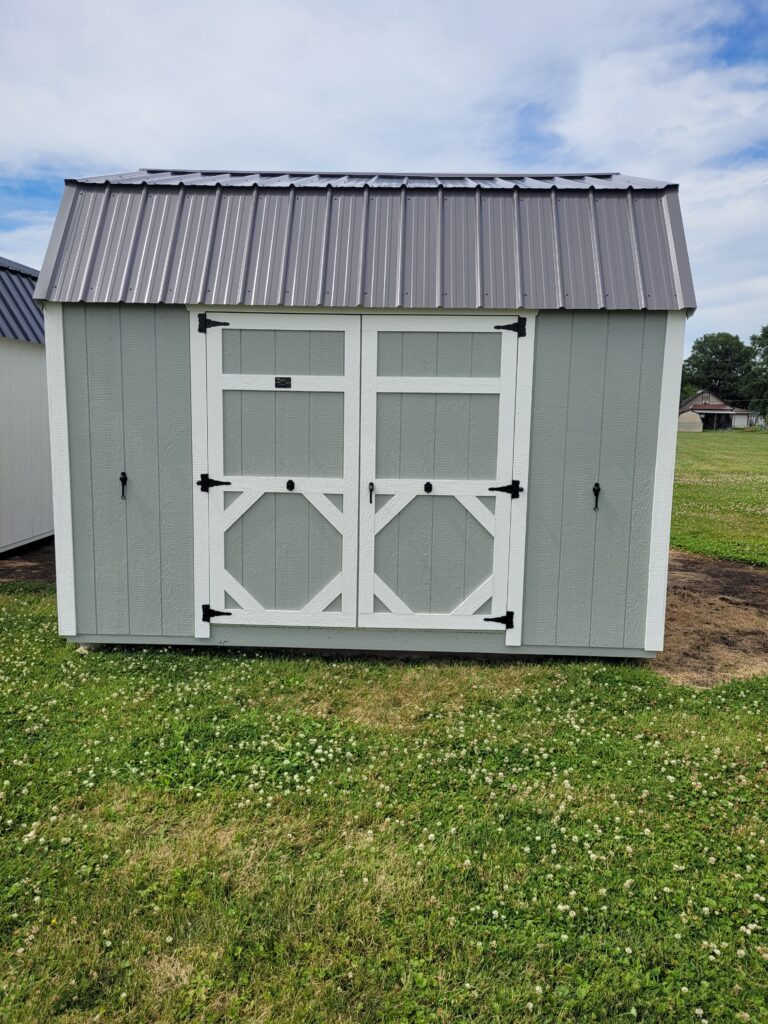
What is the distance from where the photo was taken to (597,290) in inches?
197

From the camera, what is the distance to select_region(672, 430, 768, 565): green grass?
10.1 meters

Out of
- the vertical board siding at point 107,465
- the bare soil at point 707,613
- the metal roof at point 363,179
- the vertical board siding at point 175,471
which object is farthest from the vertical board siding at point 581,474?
the vertical board siding at point 107,465

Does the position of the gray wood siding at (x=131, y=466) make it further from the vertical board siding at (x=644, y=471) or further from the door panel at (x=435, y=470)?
the vertical board siding at (x=644, y=471)

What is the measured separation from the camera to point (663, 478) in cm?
520

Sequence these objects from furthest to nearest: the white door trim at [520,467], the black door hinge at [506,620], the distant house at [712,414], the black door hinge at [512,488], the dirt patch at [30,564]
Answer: the distant house at [712,414] → the dirt patch at [30,564] → the black door hinge at [506,620] → the black door hinge at [512,488] → the white door trim at [520,467]

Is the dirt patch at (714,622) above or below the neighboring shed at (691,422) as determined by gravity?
below

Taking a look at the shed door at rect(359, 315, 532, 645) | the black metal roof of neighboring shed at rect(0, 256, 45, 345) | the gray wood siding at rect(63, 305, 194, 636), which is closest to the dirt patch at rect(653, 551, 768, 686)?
the shed door at rect(359, 315, 532, 645)

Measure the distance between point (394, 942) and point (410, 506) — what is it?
315cm

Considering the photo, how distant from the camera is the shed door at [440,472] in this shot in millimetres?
5160

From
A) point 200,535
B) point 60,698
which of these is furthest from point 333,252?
point 60,698

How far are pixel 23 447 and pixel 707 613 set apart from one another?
8683mm

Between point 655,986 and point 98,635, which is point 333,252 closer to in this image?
point 98,635

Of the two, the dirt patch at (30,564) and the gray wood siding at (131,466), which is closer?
the gray wood siding at (131,466)

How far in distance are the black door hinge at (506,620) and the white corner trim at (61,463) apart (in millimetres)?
3217
